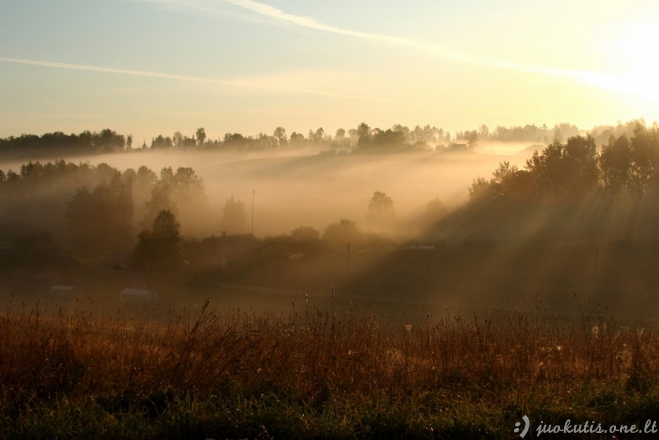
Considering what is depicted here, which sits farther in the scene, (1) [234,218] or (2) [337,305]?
(1) [234,218]

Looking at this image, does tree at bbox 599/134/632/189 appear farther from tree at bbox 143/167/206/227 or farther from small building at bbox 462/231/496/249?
tree at bbox 143/167/206/227

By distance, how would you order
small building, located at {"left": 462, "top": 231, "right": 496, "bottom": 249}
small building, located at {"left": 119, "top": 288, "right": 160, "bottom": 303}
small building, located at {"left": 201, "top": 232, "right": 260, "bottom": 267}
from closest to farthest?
small building, located at {"left": 119, "top": 288, "right": 160, "bottom": 303}
small building, located at {"left": 462, "top": 231, "right": 496, "bottom": 249}
small building, located at {"left": 201, "top": 232, "right": 260, "bottom": 267}

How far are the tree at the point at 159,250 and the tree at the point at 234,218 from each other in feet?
78.5

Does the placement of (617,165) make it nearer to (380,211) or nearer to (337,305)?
(380,211)

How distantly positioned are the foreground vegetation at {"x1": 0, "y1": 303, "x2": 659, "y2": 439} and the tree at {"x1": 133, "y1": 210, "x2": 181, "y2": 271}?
41155mm

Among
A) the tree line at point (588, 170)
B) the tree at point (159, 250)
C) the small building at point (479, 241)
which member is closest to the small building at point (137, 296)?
the tree at point (159, 250)

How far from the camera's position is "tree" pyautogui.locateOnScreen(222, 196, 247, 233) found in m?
75.5

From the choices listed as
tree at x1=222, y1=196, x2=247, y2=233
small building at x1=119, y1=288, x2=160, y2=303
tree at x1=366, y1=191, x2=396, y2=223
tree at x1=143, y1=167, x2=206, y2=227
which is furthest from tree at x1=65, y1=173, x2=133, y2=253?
tree at x1=366, y1=191, x2=396, y2=223

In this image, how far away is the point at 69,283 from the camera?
43125mm

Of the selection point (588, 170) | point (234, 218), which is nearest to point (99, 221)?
point (234, 218)

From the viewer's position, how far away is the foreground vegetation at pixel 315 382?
494 centimetres

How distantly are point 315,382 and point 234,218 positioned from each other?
7155 cm

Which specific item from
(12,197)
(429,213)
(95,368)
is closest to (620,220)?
(429,213)

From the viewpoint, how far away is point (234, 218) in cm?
7656
